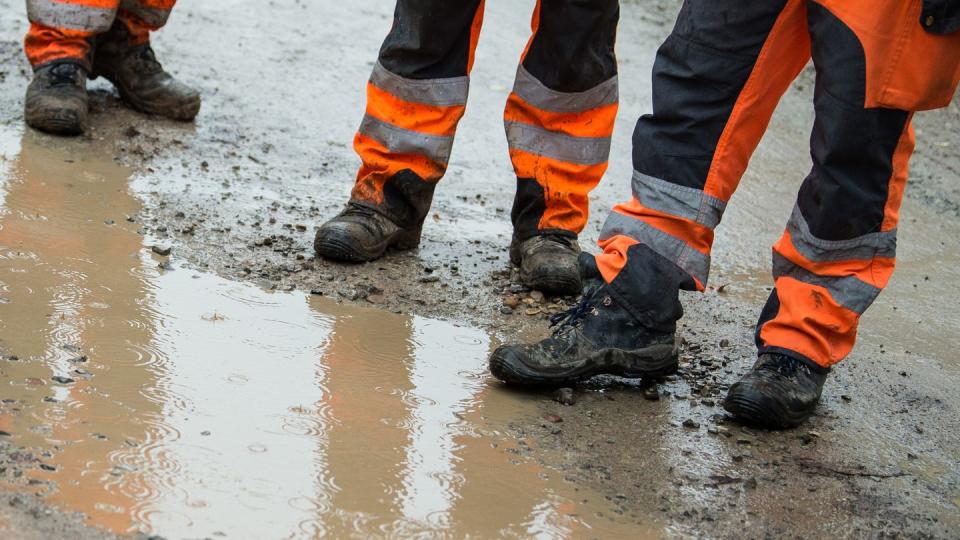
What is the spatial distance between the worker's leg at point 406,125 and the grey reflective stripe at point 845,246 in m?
1.07

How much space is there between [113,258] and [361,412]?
94 centimetres

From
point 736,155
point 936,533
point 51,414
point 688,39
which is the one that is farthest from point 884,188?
point 51,414

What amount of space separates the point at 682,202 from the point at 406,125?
3.13 ft

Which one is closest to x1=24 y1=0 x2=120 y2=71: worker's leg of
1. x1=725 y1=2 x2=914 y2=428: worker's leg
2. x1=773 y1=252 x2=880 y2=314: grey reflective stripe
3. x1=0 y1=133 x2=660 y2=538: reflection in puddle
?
x1=0 y1=133 x2=660 y2=538: reflection in puddle

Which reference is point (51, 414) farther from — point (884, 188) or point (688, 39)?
point (884, 188)

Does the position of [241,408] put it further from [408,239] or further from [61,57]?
[61,57]

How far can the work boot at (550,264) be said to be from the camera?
9.98ft

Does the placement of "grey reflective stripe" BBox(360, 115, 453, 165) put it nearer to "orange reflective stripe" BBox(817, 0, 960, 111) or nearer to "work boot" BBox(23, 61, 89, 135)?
"work boot" BBox(23, 61, 89, 135)

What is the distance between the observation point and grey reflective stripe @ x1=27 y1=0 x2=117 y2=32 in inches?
144

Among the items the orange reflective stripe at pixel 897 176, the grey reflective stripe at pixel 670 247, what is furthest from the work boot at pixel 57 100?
the orange reflective stripe at pixel 897 176

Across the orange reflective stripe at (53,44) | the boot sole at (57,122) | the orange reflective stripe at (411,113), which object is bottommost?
the boot sole at (57,122)

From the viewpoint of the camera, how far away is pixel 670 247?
2.53m

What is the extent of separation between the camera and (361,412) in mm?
2240

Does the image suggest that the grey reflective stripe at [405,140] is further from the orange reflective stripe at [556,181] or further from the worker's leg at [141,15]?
the worker's leg at [141,15]
